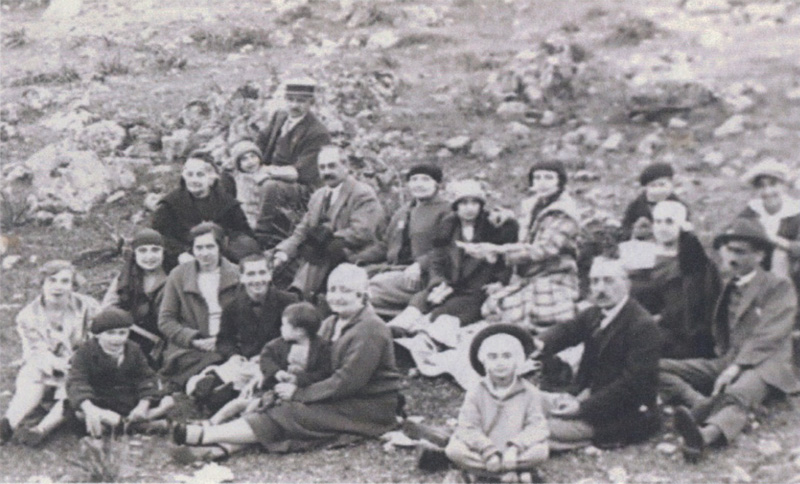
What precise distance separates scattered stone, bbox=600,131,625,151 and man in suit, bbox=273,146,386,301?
4.67 feet

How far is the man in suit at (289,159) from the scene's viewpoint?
271 inches

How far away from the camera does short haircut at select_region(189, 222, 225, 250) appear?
6.02 metres

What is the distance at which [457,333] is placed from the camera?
6047mm

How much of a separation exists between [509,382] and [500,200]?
1967 millimetres

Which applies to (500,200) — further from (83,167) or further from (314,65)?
(83,167)

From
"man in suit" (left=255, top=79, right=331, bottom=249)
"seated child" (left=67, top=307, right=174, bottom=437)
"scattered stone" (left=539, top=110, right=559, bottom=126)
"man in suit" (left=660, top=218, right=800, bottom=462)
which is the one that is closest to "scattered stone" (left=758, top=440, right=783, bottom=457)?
"man in suit" (left=660, top=218, right=800, bottom=462)

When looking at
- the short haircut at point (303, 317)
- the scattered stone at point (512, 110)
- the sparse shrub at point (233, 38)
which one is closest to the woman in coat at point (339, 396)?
the short haircut at point (303, 317)

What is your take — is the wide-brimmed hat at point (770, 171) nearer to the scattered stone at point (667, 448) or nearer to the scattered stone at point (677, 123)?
the scattered stone at point (677, 123)

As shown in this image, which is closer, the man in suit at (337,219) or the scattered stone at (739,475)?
the scattered stone at (739,475)

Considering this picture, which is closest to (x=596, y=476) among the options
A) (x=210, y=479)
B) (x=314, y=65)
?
(x=210, y=479)

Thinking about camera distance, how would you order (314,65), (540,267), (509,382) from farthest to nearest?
(314,65) < (540,267) < (509,382)

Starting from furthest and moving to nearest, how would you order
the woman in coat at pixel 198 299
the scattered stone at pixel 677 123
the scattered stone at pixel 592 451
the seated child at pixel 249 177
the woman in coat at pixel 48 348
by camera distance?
the seated child at pixel 249 177, the scattered stone at pixel 677 123, the woman in coat at pixel 198 299, the woman in coat at pixel 48 348, the scattered stone at pixel 592 451

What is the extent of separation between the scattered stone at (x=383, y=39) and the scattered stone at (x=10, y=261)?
256 cm

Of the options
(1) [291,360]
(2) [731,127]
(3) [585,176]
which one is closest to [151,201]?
Answer: (1) [291,360]
